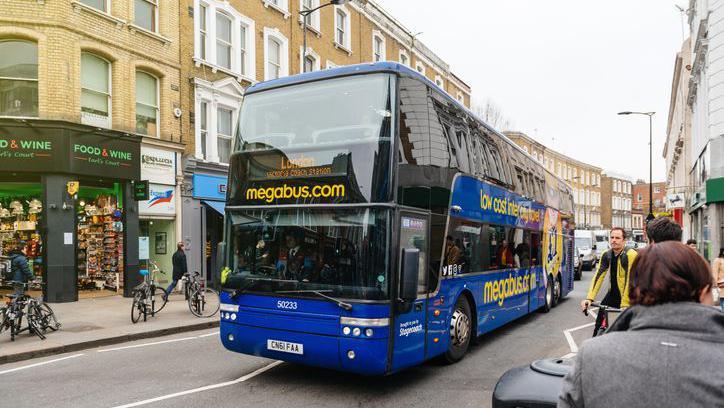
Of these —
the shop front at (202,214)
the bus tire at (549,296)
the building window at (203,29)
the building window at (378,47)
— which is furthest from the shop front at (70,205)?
the building window at (378,47)

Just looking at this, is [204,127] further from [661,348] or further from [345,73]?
[661,348]

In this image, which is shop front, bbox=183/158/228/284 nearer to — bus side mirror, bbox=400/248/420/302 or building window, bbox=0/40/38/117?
building window, bbox=0/40/38/117

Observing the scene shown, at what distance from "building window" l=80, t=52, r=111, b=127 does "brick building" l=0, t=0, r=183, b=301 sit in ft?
0.10

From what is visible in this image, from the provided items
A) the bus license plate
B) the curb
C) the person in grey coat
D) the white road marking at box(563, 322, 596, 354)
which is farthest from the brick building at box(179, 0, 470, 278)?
the person in grey coat

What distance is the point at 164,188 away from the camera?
704 inches

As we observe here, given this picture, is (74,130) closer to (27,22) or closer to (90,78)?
(90,78)

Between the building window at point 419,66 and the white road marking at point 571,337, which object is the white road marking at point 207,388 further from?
the building window at point 419,66

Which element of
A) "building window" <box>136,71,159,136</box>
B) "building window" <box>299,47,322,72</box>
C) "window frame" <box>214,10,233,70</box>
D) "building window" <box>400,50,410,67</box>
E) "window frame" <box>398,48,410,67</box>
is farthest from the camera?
"building window" <box>400,50,410,67</box>

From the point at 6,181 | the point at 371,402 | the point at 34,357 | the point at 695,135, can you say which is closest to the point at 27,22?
the point at 6,181

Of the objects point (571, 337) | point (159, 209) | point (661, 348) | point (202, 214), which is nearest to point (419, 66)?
point (202, 214)

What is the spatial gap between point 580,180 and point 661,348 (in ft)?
260

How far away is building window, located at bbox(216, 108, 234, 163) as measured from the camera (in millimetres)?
20281

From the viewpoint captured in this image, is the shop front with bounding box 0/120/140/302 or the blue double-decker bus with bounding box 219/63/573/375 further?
the shop front with bounding box 0/120/140/302

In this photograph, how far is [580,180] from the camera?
75312 mm
